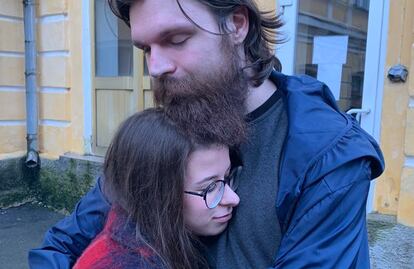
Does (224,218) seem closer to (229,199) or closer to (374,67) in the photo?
(229,199)

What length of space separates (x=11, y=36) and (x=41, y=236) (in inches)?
81.2

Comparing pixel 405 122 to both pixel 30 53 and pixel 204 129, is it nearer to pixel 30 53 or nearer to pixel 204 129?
pixel 204 129

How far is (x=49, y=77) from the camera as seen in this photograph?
191 inches

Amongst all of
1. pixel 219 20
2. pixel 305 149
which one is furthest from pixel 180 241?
pixel 219 20

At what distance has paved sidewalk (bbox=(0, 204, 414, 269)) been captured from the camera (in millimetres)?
2691

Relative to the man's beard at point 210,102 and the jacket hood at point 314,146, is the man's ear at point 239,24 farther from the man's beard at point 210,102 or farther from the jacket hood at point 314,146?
the jacket hood at point 314,146

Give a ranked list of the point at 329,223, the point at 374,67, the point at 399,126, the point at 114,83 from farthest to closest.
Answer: the point at 114,83 < the point at 374,67 < the point at 399,126 < the point at 329,223

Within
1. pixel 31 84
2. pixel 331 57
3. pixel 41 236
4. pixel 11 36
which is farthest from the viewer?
pixel 31 84

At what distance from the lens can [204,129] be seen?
129 centimetres

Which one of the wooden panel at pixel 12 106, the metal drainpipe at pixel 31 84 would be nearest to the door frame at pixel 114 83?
the metal drainpipe at pixel 31 84

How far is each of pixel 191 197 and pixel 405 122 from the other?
2.03m

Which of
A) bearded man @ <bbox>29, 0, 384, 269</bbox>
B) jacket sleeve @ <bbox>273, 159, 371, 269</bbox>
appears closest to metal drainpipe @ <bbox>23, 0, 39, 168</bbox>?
bearded man @ <bbox>29, 0, 384, 269</bbox>

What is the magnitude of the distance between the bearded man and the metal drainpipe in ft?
11.9

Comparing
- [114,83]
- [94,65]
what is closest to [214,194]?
[114,83]
